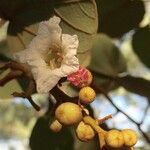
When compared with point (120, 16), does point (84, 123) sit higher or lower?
higher

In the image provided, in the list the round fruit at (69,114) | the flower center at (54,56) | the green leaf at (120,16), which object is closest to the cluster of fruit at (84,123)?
the round fruit at (69,114)

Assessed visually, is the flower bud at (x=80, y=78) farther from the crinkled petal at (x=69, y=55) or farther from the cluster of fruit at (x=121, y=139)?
the cluster of fruit at (x=121, y=139)

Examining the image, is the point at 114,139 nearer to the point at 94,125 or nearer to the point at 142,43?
the point at 94,125

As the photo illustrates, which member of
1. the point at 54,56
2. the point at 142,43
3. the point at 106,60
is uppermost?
the point at 54,56

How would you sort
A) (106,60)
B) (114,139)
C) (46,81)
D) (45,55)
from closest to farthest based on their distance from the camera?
(114,139), (46,81), (45,55), (106,60)

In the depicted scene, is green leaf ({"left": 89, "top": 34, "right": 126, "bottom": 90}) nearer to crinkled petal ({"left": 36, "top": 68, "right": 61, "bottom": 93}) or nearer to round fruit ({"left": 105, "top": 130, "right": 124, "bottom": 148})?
crinkled petal ({"left": 36, "top": 68, "right": 61, "bottom": 93})

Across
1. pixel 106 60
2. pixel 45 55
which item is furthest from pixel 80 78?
pixel 106 60
